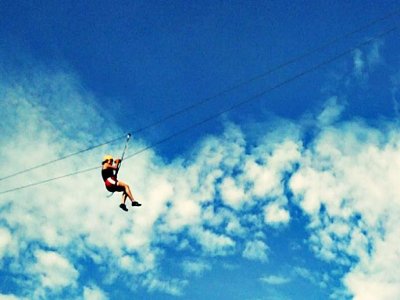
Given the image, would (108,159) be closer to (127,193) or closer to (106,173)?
(106,173)

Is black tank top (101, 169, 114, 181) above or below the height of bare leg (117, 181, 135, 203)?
above

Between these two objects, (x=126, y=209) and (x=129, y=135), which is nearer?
(x=126, y=209)

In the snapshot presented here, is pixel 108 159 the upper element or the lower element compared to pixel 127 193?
upper

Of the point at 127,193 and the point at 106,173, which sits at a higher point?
the point at 106,173

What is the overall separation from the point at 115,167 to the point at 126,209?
1556 millimetres

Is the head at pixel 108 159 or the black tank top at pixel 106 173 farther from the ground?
the head at pixel 108 159

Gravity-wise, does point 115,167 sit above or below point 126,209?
above

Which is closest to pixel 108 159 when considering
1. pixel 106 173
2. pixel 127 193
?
pixel 106 173

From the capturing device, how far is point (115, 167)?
13.9m

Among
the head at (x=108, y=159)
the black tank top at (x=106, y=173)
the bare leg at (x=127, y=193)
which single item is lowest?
the bare leg at (x=127, y=193)

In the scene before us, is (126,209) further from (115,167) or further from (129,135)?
(129,135)

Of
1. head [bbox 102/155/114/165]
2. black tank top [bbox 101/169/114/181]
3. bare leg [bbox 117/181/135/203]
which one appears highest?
head [bbox 102/155/114/165]

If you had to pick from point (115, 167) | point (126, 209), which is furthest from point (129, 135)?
point (126, 209)

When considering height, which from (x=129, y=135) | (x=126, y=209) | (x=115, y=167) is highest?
(x=129, y=135)
